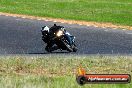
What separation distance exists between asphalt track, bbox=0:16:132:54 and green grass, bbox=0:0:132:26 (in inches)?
191

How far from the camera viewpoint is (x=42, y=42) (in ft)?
77.3

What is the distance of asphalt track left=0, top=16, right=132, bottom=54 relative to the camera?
819 inches

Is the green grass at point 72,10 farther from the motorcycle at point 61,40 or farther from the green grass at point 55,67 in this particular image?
the green grass at point 55,67

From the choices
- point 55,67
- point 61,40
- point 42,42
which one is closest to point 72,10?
point 42,42

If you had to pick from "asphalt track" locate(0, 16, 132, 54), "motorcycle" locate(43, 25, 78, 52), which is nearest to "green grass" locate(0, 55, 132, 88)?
"motorcycle" locate(43, 25, 78, 52)

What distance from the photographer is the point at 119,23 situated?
111ft

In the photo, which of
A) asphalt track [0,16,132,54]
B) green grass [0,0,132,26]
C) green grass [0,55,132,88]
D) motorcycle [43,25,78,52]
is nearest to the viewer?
green grass [0,55,132,88]

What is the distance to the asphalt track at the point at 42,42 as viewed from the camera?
2080 cm

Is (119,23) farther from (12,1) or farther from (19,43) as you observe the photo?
(12,1)

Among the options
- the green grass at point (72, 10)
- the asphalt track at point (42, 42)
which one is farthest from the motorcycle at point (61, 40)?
the green grass at point (72, 10)

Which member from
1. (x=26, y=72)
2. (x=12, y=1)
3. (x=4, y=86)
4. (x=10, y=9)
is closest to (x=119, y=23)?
(x=10, y=9)

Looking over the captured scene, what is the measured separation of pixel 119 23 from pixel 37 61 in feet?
61.1

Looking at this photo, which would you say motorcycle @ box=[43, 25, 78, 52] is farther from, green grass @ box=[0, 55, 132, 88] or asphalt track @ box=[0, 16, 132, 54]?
green grass @ box=[0, 55, 132, 88]

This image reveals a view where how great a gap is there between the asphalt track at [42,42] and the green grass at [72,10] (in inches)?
191
